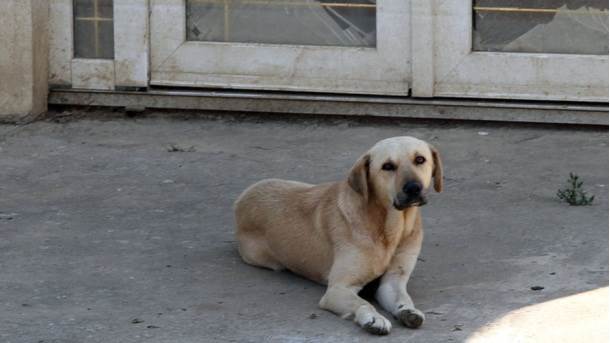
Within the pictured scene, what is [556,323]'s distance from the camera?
4.96 m

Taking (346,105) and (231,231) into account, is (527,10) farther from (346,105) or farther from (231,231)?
(231,231)

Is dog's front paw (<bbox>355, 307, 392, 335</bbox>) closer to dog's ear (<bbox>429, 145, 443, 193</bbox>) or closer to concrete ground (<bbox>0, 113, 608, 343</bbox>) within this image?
concrete ground (<bbox>0, 113, 608, 343</bbox>)

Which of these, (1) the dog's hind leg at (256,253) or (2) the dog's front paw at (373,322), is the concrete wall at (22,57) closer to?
(1) the dog's hind leg at (256,253)

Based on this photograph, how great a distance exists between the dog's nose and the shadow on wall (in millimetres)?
529

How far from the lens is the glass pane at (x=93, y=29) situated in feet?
27.8

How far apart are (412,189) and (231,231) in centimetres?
148

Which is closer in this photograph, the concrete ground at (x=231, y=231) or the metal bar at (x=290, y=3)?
the concrete ground at (x=231, y=231)

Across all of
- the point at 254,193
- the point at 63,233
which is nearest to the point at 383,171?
the point at 254,193

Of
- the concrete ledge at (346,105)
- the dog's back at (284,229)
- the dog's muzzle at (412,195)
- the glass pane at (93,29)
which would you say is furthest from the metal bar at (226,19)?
the dog's muzzle at (412,195)

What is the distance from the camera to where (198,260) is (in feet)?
19.4

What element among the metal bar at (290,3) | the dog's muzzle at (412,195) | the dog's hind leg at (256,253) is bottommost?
the dog's hind leg at (256,253)

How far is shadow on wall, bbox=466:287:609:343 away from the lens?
4820 millimetres

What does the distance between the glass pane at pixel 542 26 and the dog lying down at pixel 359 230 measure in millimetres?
2661

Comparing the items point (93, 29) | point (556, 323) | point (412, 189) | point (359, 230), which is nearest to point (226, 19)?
point (93, 29)
